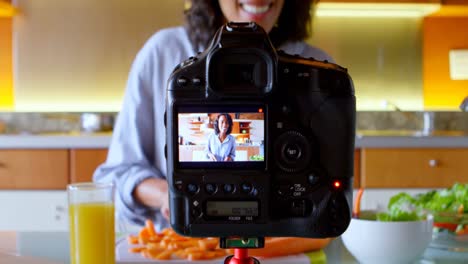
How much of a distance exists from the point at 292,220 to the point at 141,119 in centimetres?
77

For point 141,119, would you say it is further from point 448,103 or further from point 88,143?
point 448,103

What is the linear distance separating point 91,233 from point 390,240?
37cm

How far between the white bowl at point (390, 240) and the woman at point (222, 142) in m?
0.29

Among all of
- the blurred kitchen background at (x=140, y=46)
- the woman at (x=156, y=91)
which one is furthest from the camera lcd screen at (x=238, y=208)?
the blurred kitchen background at (x=140, y=46)

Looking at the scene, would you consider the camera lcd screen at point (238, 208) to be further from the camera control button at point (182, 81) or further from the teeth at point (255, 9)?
the teeth at point (255, 9)

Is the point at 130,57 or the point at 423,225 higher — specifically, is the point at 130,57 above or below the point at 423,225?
above

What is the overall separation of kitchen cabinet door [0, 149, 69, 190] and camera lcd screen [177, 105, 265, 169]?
71.2 inches

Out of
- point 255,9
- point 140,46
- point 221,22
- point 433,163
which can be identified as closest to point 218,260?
point 255,9

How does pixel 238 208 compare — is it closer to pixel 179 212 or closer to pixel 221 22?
pixel 179 212

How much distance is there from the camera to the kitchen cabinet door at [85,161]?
7.15 ft

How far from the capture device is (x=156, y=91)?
1.26 meters

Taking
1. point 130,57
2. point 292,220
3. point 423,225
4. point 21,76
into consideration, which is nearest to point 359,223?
point 423,225

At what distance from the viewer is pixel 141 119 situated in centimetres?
122

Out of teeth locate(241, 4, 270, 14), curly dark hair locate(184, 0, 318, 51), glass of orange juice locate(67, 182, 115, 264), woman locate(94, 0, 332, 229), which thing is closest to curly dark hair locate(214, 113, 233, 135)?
glass of orange juice locate(67, 182, 115, 264)
